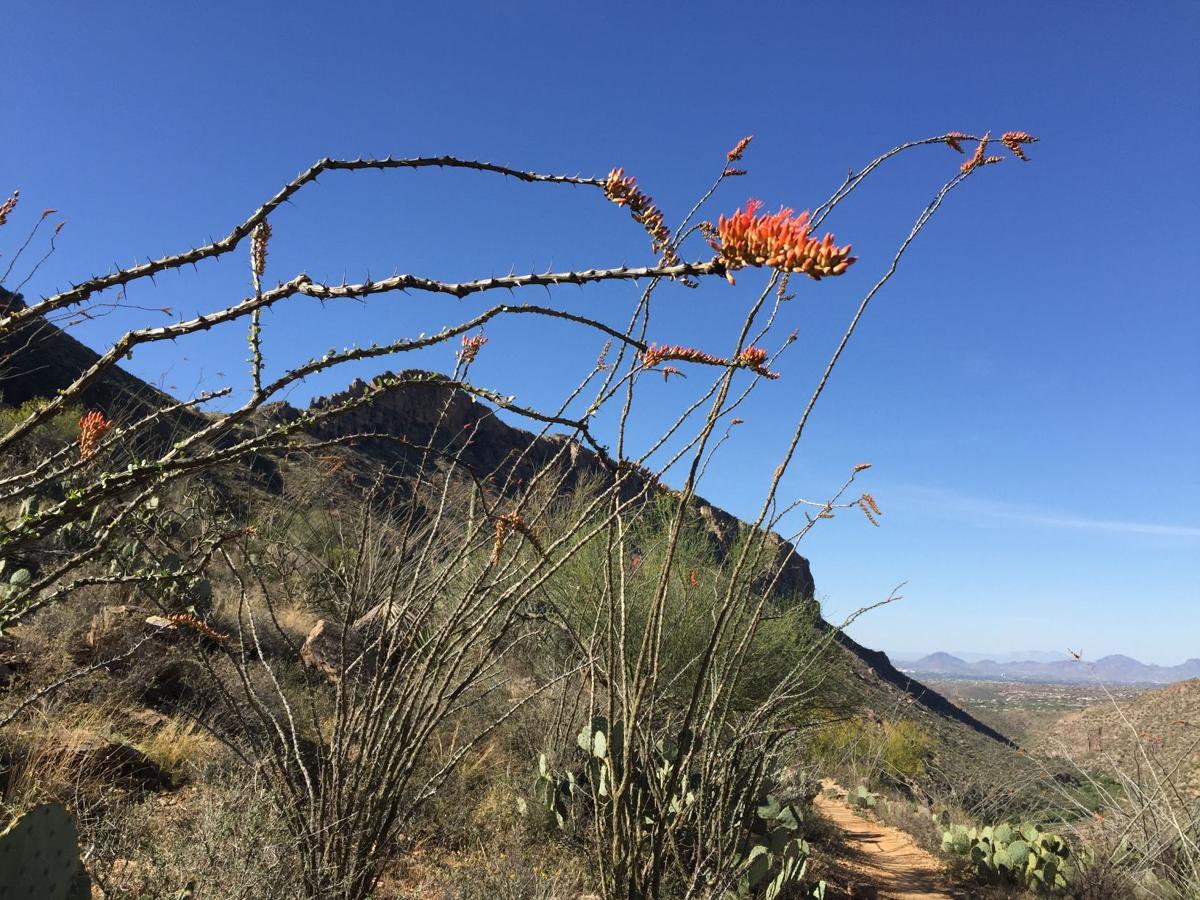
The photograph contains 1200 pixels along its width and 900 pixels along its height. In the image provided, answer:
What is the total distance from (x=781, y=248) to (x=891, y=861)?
9170mm

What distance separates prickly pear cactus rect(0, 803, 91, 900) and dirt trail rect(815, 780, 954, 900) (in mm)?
6446

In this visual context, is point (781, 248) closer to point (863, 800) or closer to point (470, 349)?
point (470, 349)

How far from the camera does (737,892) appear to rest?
455cm

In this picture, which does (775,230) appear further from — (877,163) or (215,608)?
(215,608)

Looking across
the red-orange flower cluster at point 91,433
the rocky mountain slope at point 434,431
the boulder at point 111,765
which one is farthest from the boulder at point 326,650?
the red-orange flower cluster at point 91,433

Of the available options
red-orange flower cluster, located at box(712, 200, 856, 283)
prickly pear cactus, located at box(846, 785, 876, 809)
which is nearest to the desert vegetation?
red-orange flower cluster, located at box(712, 200, 856, 283)

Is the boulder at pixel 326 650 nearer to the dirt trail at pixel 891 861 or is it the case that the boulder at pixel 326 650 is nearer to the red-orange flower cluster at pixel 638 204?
the dirt trail at pixel 891 861

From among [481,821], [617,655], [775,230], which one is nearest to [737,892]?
[481,821]

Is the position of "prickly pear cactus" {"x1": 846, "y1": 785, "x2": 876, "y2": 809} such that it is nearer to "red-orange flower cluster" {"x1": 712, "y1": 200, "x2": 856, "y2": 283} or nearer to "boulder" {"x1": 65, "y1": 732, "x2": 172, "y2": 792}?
"boulder" {"x1": 65, "y1": 732, "x2": 172, "y2": 792}

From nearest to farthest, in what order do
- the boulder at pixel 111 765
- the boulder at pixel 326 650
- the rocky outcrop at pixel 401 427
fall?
the rocky outcrop at pixel 401 427 < the boulder at pixel 111 765 < the boulder at pixel 326 650

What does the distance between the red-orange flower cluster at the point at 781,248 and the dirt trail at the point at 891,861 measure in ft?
23.4

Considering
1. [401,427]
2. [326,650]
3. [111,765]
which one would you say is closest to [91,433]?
[111,765]

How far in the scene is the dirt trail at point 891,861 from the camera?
6715 mm

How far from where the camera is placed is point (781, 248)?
905 millimetres
